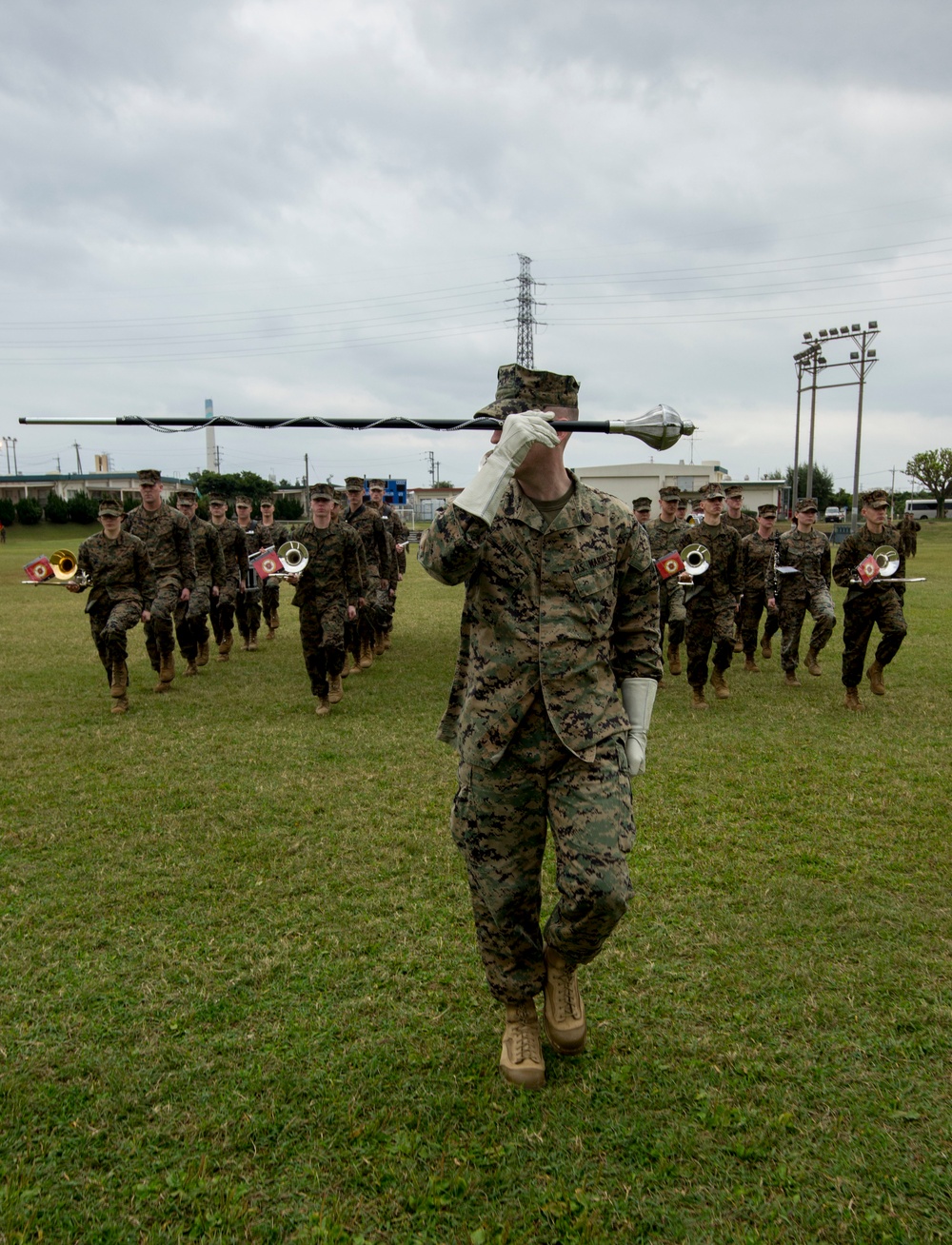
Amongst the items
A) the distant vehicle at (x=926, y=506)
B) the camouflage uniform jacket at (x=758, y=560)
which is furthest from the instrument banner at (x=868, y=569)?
the distant vehicle at (x=926, y=506)

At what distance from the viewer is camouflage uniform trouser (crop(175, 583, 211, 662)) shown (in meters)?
11.5

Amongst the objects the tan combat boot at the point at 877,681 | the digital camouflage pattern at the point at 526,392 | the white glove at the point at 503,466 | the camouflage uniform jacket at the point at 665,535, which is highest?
the digital camouflage pattern at the point at 526,392

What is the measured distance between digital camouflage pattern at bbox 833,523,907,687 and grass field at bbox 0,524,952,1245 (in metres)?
2.74

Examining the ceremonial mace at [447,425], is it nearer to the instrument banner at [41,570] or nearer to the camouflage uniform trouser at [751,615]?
the instrument banner at [41,570]

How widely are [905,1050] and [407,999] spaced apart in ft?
6.58

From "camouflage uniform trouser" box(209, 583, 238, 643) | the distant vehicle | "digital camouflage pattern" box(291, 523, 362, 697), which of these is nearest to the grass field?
"digital camouflage pattern" box(291, 523, 362, 697)

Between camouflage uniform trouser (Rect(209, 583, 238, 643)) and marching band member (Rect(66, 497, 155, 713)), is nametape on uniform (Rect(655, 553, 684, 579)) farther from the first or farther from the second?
camouflage uniform trouser (Rect(209, 583, 238, 643))

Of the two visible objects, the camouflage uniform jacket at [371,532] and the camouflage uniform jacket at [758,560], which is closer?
the camouflage uniform jacket at [758,560]

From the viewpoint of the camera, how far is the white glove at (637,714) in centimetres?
322

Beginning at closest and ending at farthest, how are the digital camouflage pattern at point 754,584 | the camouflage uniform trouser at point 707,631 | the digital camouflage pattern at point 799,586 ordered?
1. the camouflage uniform trouser at point 707,631
2. the digital camouflage pattern at point 799,586
3. the digital camouflage pattern at point 754,584

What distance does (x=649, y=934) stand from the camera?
436cm

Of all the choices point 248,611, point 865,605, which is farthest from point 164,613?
point 865,605

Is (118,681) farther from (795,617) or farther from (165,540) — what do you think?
(795,617)

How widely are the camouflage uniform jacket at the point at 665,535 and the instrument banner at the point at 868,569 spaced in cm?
203
